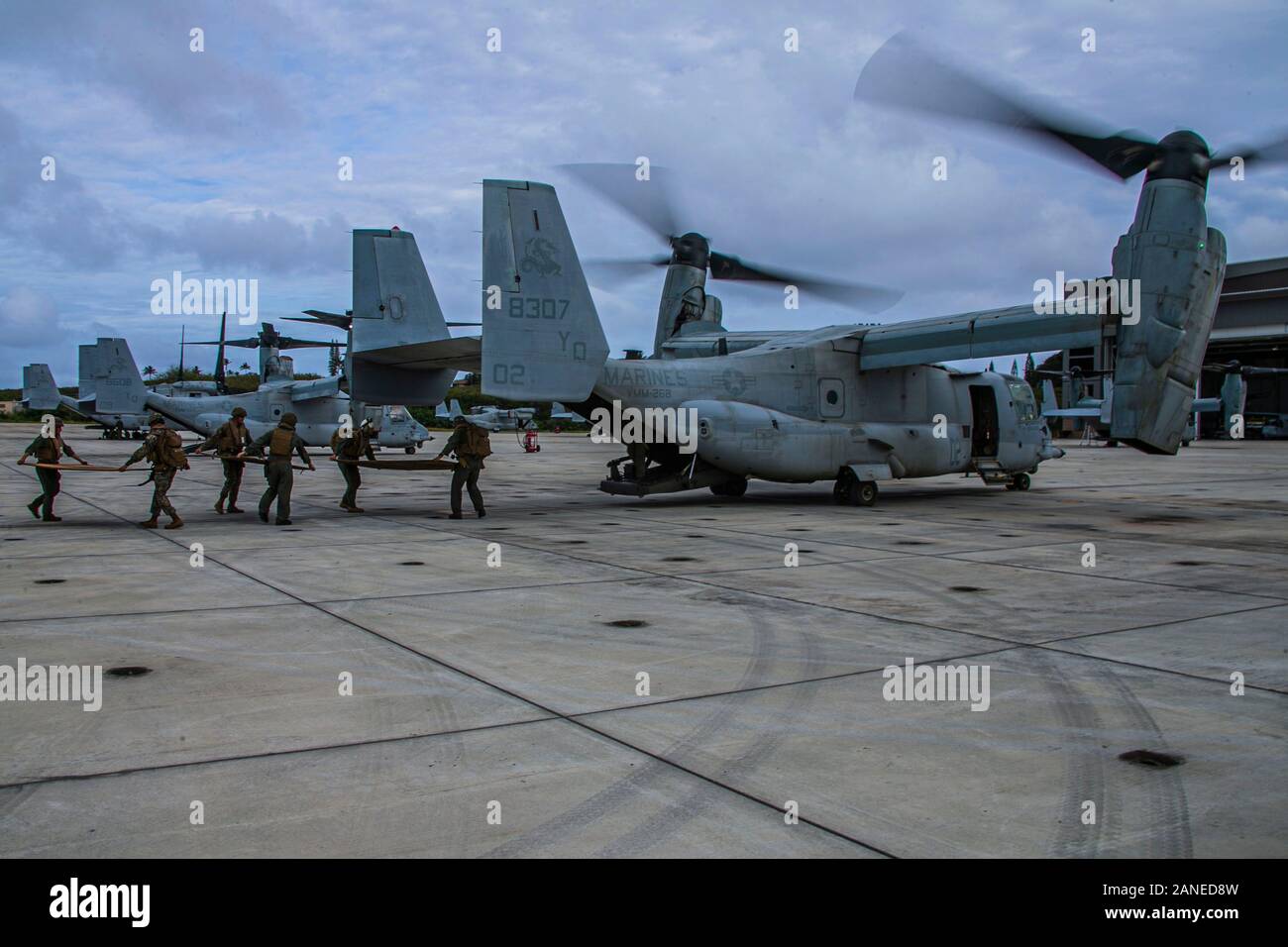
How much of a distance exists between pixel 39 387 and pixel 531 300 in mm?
45049

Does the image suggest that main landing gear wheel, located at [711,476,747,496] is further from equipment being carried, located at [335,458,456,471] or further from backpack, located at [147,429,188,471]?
backpack, located at [147,429,188,471]

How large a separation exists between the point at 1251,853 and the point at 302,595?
A: 287 inches

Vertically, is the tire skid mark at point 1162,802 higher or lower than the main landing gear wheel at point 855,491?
lower

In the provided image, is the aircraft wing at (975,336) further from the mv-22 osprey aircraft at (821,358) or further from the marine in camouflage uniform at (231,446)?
the marine in camouflage uniform at (231,446)

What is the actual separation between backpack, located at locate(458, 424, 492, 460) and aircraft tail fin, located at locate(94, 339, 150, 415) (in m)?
27.9

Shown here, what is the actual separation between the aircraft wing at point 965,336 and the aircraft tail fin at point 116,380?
1158 inches

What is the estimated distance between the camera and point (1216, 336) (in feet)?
191

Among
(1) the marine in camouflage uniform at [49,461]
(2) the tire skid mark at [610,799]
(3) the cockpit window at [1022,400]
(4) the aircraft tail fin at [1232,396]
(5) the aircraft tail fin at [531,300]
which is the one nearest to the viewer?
(2) the tire skid mark at [610,799]

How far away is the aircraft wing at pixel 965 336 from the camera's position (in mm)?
15383

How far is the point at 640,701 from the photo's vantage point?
5.43m

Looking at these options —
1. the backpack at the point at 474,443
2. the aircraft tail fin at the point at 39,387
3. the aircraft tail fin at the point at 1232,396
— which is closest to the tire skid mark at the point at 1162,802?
the backpack at the point at 474,443

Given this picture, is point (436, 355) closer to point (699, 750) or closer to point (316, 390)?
point (699, 750)
